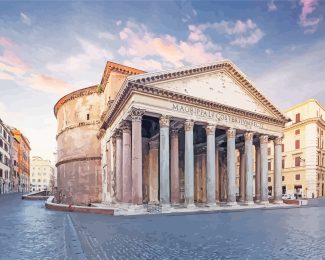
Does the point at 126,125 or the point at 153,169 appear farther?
the point at 153,169

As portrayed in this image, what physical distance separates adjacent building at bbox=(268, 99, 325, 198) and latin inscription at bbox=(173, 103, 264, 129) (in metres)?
21.2

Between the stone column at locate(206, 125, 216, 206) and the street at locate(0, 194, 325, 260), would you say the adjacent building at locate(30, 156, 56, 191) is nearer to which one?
the stone column at locate(206, 125, 216, 206)

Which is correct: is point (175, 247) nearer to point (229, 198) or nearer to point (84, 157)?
point (229, 198)

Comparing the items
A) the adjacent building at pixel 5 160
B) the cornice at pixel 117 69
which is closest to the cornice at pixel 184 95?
the cornice at pixel 117 69

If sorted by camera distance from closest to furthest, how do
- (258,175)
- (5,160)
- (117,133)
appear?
(117,133), (258,175), (5,160)

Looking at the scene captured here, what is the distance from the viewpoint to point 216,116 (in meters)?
23.5

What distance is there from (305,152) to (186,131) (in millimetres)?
30353

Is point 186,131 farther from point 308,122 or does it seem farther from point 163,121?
point 308,122

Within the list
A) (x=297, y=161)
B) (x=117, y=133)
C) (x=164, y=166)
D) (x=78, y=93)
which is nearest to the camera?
(x=164, y=166)

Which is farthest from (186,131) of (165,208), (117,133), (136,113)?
(117,133)

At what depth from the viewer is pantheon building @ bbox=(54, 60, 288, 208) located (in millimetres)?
19938

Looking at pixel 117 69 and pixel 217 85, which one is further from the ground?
pixel 117 69

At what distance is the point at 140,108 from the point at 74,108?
59.7ft

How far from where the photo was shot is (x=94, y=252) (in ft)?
26.4
